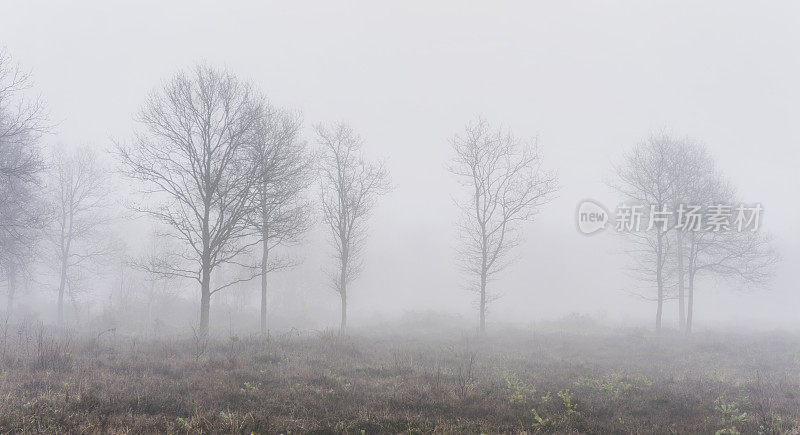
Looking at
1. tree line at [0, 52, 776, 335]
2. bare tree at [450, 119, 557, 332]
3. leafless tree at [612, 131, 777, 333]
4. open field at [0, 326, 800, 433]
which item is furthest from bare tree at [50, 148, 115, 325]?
leafless tree at [612, 131, 777, 333]

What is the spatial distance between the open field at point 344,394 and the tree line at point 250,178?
5.51 metres

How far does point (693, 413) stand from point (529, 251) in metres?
57.7

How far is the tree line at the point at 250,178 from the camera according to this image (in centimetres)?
1419

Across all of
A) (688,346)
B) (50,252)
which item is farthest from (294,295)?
(688,346)

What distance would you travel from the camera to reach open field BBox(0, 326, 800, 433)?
5031 mm

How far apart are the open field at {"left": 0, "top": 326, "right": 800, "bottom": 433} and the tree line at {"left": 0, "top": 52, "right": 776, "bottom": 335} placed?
5513 millimetres

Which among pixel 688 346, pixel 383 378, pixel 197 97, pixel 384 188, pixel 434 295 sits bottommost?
pixel 434 295

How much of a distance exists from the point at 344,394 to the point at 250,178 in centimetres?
1027

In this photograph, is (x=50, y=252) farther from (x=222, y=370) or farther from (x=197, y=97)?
(x=222, y=370)

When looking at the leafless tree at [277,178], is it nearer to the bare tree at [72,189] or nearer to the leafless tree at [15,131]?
the leafless tree at [15,131]

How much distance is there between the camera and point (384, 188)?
20953mm

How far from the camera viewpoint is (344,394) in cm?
660

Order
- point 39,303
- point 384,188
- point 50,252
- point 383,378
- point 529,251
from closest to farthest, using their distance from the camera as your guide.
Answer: point 383,378, point 384,188, point 39,303, point 50,252, point 529,251

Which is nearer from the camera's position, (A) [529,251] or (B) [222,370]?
(B) [222,370]
